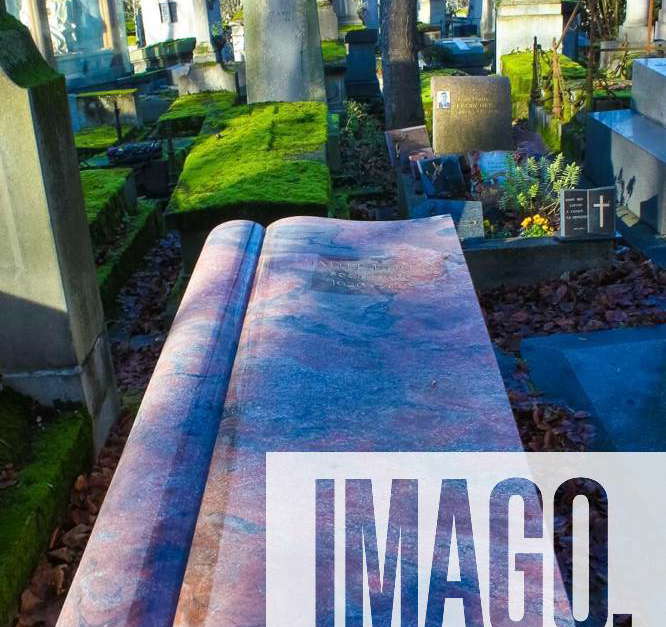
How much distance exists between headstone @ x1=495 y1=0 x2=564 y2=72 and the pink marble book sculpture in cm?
1463

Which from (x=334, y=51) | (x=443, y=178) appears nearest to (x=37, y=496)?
(x=443, y=178)

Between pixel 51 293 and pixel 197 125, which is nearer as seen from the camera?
pixel 51 293

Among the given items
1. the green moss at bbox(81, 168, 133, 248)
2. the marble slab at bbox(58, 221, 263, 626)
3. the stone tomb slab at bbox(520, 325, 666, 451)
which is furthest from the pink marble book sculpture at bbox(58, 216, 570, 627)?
the green moss at bbox(81, 168, 133, 248)

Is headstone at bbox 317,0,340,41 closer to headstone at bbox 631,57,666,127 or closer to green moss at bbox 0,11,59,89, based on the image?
headstone at bbox 631,57,666,127

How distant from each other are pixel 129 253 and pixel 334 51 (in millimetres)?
12269

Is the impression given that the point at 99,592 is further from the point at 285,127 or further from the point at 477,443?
the point at 285,127

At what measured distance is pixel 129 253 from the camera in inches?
311

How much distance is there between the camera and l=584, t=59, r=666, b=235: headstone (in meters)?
7.79

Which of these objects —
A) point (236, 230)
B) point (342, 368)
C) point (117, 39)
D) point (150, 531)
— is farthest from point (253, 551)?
point (117, 39)

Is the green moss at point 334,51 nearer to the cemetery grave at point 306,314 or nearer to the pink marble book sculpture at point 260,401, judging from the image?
the cemetery grave at point 306,314

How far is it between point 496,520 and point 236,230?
245 centimetres

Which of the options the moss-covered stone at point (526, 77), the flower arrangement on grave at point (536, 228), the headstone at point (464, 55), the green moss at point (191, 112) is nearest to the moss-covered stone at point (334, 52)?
the green moss at point (191, 112)

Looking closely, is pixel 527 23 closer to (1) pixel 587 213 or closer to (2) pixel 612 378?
(1) pixel 587 213

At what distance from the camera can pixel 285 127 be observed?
336 inches
